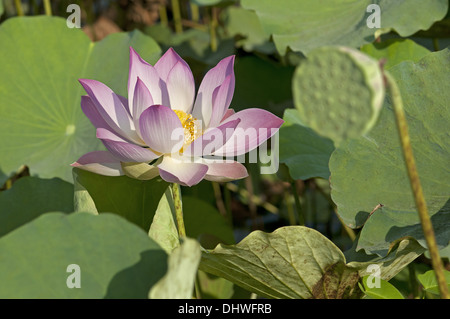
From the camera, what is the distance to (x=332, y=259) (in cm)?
71

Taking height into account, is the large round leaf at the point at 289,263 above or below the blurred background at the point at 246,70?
below

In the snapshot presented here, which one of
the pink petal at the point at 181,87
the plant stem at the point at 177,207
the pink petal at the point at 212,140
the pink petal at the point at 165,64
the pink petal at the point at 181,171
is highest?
the pink petal at the point at 165,64

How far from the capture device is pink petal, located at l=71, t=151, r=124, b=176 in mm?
741

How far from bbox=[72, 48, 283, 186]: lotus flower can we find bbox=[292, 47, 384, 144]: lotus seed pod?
0.28 meters

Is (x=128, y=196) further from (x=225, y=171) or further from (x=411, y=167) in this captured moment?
(x=411, y=167)

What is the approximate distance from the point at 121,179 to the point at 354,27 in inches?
22.0

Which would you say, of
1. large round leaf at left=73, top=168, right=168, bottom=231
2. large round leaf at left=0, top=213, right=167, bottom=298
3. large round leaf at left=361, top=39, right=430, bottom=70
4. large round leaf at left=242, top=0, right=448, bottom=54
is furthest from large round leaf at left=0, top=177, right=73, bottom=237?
large round leaf at left=361, top=39, right=430, bottom=70

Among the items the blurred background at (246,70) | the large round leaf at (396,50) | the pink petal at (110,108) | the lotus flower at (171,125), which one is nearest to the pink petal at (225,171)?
the lotus flower at (171,125)

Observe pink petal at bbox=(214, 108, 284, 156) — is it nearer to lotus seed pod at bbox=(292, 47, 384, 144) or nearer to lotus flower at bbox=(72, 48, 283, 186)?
lotus flower at bbox=(72, 48, 283, 186)

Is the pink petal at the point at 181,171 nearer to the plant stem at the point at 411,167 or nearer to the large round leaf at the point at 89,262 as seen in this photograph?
the large round leaf at the point at 89,262

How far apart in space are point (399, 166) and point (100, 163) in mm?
406

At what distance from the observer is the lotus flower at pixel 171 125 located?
0.69m

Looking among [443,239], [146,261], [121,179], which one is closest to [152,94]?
[121,179]

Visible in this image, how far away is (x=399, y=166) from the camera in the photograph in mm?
800
